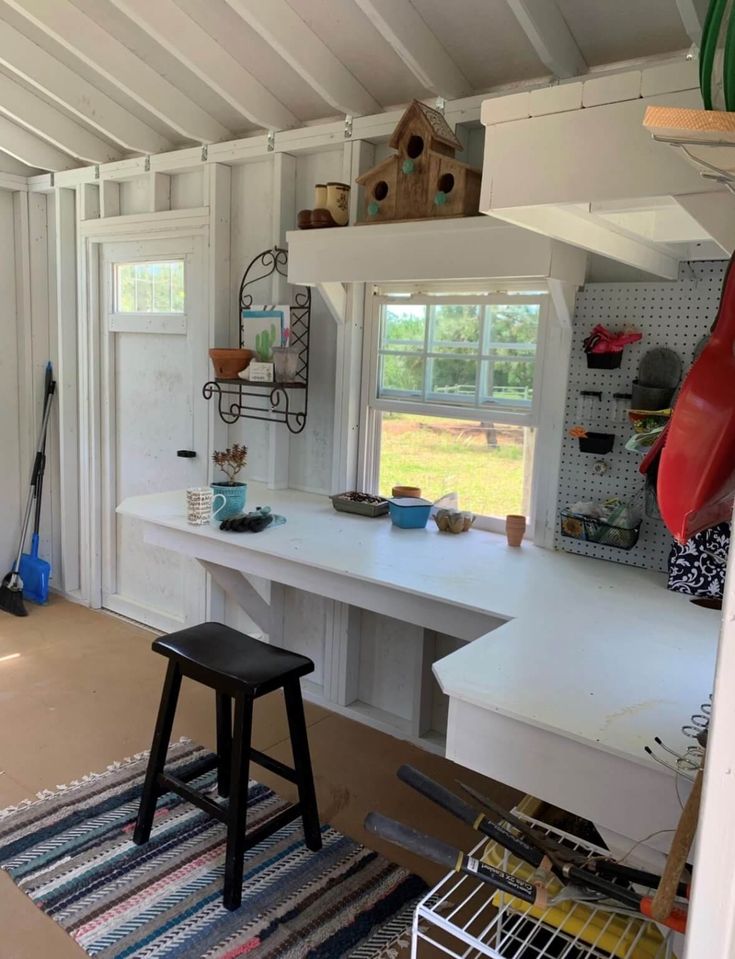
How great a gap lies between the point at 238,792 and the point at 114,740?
3.61 feet

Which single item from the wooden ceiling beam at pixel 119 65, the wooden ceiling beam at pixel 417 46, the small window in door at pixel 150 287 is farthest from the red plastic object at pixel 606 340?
the small window in door at pixel 150 287

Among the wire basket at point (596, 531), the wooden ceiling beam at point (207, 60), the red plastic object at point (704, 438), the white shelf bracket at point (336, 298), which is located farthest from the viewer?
the white shelf bracket at point (336, 298)

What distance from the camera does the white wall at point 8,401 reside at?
410cm

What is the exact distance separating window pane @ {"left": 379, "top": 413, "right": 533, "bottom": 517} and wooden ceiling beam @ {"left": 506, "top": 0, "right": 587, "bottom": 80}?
3.66 ft

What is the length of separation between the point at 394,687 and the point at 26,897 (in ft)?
4.77

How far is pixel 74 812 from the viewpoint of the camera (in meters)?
2.43

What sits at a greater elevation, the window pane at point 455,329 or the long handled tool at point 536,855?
the window pane at point 455,329

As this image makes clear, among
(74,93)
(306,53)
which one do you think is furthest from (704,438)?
(74,93)

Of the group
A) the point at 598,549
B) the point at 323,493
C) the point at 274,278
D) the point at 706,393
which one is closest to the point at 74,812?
the point at 323,493

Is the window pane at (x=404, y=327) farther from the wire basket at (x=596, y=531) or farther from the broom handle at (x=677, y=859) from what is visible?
the broom handle at (x=677, y=859)

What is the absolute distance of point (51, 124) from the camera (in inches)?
138

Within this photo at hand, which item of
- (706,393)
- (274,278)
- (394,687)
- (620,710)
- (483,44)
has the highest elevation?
(483,44)

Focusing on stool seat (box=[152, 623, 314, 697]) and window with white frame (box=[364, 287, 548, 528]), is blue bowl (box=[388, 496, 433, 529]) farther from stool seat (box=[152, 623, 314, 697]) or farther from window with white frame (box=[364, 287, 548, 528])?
stool seat (box=[152, 623, 314, 697])

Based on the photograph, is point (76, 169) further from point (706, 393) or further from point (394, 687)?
point (706, 393)
